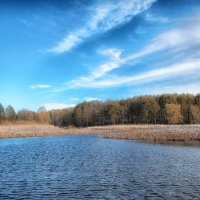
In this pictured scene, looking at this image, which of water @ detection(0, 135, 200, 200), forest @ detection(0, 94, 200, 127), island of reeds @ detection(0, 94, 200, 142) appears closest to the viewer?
water @ detection(0, 135, 200, 200)

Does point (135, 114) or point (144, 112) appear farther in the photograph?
point (135, 114)

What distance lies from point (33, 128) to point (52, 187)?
2686 inches

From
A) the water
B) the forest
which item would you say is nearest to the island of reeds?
the forest

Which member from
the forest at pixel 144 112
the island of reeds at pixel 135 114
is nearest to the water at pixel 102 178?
the island of reeds at pixel 135 114

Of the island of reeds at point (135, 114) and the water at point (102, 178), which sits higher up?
the island of reeds at point (135, 114)

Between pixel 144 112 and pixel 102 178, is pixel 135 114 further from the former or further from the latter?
pixel 102 178

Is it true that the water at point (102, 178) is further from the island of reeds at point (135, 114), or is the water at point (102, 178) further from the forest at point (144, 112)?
the forest at point (144, 112)

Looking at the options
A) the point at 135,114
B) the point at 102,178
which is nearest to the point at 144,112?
the point at 135,114

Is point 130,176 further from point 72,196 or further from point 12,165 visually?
point 12,165

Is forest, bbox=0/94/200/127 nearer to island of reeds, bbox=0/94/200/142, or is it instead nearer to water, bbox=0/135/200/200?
island of reeds, bbox=0/94/200/142

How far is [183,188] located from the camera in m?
18.5

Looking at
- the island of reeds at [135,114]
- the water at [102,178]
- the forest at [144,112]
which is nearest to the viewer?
the water at [102,178]

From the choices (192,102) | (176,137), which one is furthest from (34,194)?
(192,102)

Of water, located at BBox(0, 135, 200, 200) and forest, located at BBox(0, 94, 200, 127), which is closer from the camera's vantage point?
water, located at BBox(0, 135, 200, 200)
